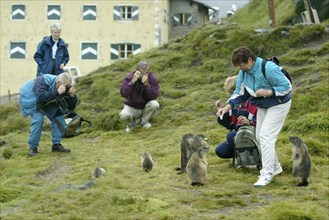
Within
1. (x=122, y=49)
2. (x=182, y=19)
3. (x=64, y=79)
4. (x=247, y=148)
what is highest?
(x=182, y=19)

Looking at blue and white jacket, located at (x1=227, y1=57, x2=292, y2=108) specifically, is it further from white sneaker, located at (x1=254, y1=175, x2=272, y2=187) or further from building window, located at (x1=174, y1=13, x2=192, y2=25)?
building window, located at (x1=174, y1=13, x2=192, y2=25)

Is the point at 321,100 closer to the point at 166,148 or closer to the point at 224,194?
the point at 166,148

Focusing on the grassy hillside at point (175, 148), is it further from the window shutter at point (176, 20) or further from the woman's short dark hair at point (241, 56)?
the window shutter at point (176, 20)

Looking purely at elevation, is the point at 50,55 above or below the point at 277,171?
above

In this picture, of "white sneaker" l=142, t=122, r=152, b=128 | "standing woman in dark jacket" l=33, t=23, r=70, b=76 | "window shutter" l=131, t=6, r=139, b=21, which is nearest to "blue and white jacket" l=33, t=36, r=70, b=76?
"standing woman in dark jacket" l=33, t=23, r=70, b=76

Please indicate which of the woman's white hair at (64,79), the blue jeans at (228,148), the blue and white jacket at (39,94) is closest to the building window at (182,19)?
the blue and white jacket at (39,94)

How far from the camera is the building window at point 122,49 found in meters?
49.6

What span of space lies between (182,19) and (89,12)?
28.0ft

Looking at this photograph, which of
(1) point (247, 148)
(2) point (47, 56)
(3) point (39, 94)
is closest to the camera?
(1) point (247, 148)

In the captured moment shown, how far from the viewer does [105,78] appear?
67.6 ft

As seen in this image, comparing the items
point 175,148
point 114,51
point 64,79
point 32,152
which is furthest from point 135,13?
point 64,79

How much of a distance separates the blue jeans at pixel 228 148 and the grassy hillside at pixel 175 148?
22 centimetres

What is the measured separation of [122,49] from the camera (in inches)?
1965

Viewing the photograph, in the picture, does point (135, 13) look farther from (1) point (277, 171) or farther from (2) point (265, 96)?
(2) point (265, 96)
